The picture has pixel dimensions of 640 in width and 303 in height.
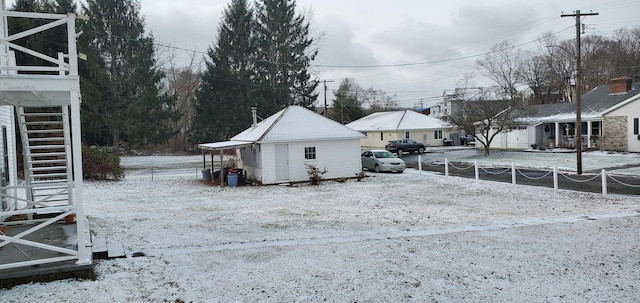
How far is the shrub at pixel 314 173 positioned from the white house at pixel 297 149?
32 cm

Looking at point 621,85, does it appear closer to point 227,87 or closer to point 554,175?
point 554,175

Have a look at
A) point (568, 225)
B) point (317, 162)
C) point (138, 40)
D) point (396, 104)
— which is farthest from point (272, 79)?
point (396, 104)

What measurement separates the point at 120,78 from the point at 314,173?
32.8 m

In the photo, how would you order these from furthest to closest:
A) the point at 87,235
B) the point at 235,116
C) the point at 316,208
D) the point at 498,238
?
the point at 235,116, the point at 316,208, the point at 498,238, the point at 87,235

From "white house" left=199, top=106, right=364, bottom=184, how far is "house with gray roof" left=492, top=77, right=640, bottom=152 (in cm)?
1736

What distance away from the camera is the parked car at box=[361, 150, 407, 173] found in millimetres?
25578

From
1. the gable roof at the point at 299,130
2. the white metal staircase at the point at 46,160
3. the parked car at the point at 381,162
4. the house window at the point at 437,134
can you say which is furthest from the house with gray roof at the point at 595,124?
the white metal staircase at the point at 46,160

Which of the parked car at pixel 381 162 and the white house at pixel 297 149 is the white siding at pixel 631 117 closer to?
the parked car at pixel 381 162

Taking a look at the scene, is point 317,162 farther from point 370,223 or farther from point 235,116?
point 235,116

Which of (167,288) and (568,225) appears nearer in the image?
(167,288)

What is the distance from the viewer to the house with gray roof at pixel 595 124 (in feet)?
103

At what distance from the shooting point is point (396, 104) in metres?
96.2

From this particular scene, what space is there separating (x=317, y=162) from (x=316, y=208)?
8.96 metres

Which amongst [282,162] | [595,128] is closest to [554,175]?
[282,162]
